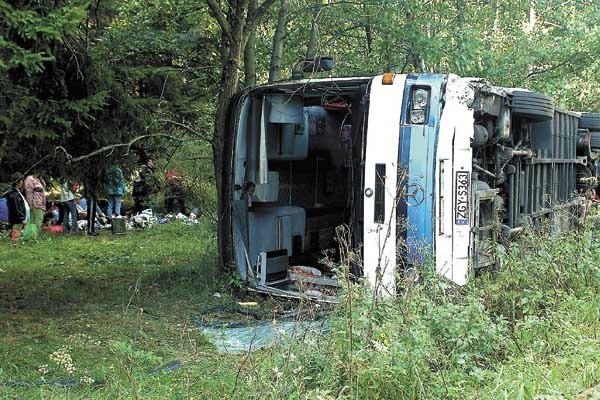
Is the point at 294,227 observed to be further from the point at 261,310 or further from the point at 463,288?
the point at 463,288

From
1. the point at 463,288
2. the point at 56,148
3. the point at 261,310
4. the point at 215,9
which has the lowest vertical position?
the point at 261,310

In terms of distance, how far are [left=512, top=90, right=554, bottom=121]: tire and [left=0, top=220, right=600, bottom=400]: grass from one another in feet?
4.27

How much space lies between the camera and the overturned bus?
6641 mm

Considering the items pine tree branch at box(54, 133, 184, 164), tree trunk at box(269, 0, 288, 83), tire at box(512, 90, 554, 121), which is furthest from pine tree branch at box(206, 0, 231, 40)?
tire at box(512, 90, 554, 121)

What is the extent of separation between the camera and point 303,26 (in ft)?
36.6

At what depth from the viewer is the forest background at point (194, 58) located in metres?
6.61

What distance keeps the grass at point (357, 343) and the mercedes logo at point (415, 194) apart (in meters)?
0.93

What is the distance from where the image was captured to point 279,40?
10430mm

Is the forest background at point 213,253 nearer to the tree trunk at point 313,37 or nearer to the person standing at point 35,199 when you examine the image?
the tree trunk at point 313,37

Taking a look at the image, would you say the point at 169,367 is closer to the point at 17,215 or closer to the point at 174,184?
the point at 174,184

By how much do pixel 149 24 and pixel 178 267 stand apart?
3255 millimetres

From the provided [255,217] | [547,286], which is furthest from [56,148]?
[547,286]

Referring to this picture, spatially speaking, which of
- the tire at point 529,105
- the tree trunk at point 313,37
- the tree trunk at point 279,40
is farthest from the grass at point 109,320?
the tire at point 529,105

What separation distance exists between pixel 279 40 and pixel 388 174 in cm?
438
